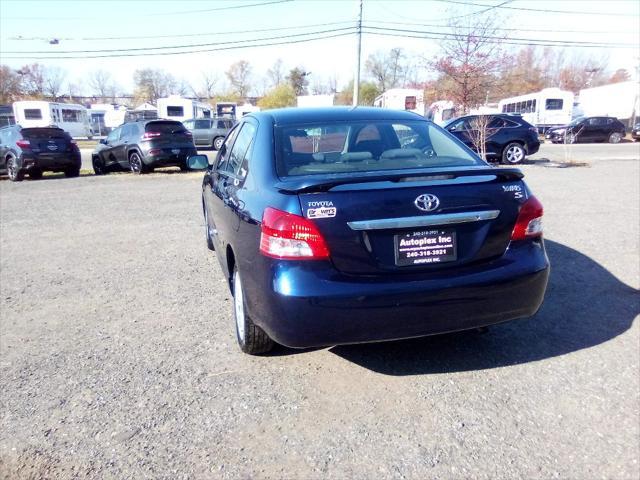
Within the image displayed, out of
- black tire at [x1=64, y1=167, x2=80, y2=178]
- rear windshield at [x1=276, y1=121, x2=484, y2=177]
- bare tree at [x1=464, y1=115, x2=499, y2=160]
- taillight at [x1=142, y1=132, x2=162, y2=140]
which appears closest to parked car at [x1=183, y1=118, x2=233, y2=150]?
black tire at [x1=64, y1=167, x2=80, y2=178]

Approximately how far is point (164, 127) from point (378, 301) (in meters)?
14.0

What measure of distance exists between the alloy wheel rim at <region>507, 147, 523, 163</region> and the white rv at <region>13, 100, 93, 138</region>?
33.6m

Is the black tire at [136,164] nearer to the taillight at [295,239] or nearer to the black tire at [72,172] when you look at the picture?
the black tire at [72,172]

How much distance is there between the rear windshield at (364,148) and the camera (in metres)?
3.26

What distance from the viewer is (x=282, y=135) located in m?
3.49

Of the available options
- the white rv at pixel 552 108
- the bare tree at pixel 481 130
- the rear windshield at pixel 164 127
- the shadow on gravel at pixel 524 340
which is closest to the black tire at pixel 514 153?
the bare tree at pixel 481 130

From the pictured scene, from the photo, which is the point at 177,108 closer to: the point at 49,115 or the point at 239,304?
the point at 49,115

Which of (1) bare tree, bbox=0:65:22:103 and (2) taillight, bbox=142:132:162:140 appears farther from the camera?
(1) bare tree, bbox=0:65:22:103

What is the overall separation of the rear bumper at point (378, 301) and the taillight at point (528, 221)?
0.09 meters

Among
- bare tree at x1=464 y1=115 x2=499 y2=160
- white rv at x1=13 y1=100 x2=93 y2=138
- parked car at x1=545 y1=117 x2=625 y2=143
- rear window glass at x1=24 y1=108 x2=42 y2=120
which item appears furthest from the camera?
rear window glass at x1=24 y1=108 x2=42 y2=120

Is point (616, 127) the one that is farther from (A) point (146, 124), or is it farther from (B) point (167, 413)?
(B) point (167, 413)

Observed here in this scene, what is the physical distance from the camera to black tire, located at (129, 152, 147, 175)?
15031mm

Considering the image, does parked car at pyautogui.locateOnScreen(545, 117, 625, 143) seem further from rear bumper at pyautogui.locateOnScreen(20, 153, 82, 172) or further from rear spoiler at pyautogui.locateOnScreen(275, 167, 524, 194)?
rear spoiler at pyautogui.locateOnScreen(275, 167, 524, 194)

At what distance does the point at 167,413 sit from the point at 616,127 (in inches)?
1344
